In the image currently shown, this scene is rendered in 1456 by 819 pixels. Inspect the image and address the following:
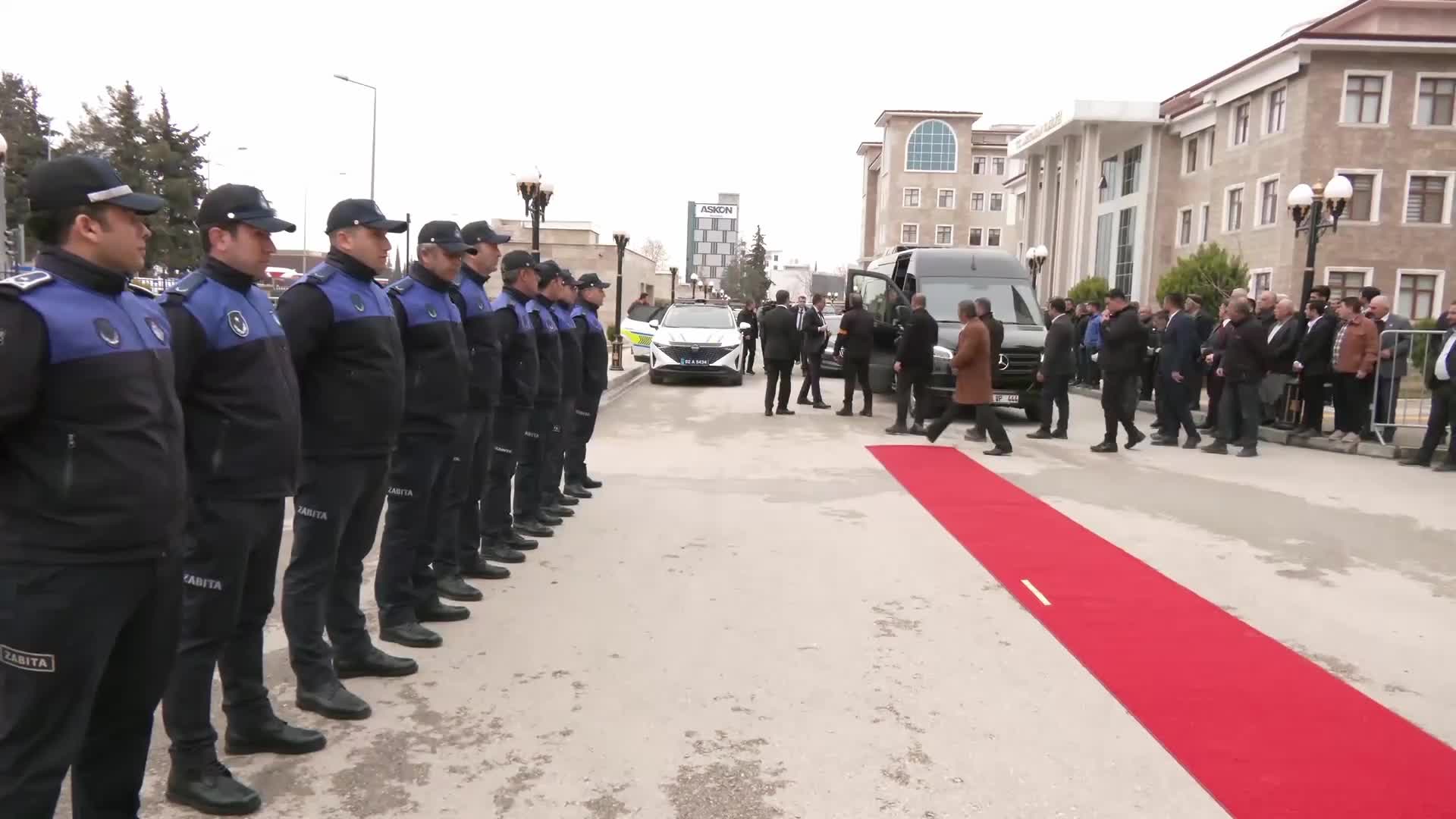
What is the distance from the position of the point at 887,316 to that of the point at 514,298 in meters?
11.0

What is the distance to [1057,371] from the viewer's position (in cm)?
1319

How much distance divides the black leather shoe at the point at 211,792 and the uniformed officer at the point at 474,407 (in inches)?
81.2

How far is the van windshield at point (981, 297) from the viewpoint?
15375mm

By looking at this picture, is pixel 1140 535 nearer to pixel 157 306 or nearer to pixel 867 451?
pixel 867 451

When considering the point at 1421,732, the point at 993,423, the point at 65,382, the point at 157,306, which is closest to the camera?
the point at 65,382

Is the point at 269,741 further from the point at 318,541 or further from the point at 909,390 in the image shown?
the point at 909,390

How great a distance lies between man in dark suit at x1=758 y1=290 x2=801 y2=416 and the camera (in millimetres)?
15287

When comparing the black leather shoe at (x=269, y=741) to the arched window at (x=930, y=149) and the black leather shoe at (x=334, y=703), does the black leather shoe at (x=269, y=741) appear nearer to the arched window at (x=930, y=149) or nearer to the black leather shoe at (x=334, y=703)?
the black leather shoe at (x=334, y=703)

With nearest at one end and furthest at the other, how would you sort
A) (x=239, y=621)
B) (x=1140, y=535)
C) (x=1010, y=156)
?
(x=239, y=621)
(x=1140, y=535)
(x=1010, y=156)

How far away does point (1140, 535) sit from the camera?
761cm

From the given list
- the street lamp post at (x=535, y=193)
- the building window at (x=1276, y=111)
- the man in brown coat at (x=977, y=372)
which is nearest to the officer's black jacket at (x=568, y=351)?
the man in brown coat at (x=977, y=372)

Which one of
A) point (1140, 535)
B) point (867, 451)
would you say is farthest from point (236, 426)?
point (867, 451)

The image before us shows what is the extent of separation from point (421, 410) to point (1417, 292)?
33.3 metres

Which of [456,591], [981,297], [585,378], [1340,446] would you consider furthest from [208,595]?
[981,297]
